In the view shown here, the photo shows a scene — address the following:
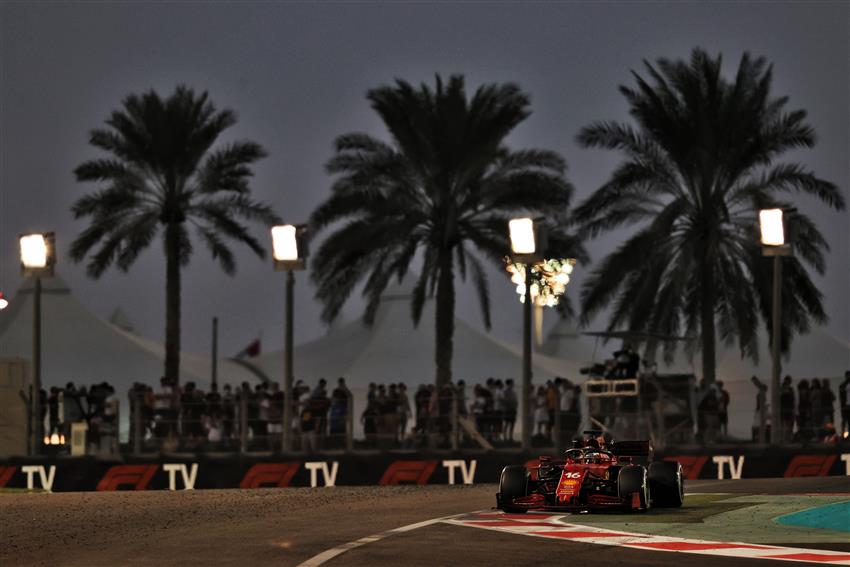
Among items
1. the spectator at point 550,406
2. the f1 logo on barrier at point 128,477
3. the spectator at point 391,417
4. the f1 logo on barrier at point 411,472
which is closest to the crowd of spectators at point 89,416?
the f1 logo on barrier at point 128,477

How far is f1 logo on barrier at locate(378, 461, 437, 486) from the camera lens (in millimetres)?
25766

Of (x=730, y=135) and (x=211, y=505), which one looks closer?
(x=211, y=505)

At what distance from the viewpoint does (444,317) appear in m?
42.1

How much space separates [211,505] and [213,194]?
81.8ft

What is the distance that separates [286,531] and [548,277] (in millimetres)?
25993

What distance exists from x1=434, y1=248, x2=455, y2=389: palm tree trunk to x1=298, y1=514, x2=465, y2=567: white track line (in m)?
24.7

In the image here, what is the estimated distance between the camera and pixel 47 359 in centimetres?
5203

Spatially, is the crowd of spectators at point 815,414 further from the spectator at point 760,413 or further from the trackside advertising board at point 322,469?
the trackside advertising board at point 322,469

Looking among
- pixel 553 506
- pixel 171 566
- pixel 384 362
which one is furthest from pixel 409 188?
pixel 171 566

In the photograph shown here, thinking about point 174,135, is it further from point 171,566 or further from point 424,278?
point 171,566

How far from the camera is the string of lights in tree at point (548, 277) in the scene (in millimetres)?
40706

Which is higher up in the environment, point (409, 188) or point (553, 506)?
point (409, 188)

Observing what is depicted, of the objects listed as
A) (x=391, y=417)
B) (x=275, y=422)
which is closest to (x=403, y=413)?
(x=391, y=417)

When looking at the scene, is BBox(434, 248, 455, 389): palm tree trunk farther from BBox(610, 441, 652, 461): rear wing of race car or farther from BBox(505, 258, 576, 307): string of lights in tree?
BBox(610, 441, 652, 461): rear wing of race car
